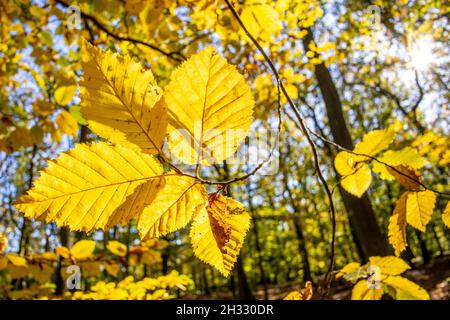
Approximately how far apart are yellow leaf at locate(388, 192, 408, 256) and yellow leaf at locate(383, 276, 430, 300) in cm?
25

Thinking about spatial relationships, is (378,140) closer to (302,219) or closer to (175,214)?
(175,214)

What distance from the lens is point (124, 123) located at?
1.16 ft

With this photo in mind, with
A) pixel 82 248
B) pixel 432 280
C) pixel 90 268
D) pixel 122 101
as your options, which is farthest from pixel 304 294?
pixel 432 280

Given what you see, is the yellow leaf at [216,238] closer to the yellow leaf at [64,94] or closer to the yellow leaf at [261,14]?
the yellow leaf at [261,14]

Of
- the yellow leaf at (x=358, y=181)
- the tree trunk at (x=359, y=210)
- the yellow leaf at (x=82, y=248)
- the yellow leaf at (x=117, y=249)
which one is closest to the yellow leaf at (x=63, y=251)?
the yellow leaf at (x=82, y=248)

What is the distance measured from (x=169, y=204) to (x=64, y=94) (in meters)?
1.23

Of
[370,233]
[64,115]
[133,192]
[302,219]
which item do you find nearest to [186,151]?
[133,192]

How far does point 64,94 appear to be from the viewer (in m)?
1.41

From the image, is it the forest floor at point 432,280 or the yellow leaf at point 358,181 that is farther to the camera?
the forest floor at point 432,280

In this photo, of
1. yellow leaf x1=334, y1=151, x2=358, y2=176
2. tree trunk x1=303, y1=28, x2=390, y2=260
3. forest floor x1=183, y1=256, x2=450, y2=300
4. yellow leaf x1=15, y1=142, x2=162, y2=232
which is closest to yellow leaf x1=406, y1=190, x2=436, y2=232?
yellow leaf x1=334, y1=151, x2=358, y2=176

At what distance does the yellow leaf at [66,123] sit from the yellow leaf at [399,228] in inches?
49.4

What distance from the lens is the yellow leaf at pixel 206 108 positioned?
14.3 inches

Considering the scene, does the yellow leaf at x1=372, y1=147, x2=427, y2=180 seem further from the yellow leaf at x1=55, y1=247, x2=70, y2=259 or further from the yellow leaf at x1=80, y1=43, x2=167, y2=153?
the yellow leaf at x1=55, y1=247, x2=70, y2=259
